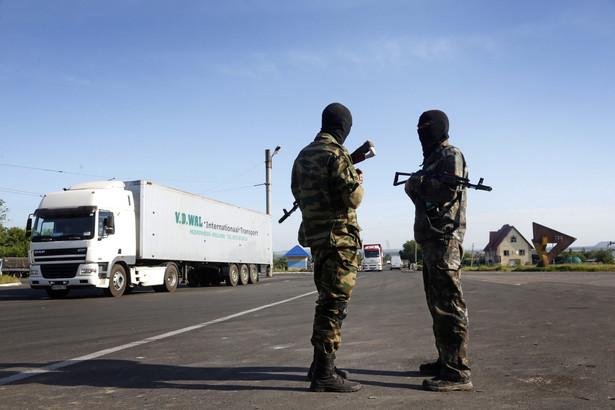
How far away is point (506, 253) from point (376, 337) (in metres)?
95.3

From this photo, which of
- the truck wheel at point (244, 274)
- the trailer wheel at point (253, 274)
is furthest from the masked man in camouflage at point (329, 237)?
the trailer wheel at point (253, 274)

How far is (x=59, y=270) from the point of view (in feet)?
51.0

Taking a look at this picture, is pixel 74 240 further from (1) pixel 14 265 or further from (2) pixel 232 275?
(1) pixel 14 265

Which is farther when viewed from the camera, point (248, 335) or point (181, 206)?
point (181, 206)

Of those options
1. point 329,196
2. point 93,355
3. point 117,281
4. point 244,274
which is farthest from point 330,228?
point 244,274

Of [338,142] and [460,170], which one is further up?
[338,142]

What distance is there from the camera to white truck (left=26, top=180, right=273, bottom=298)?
607 inches

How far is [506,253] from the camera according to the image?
9444cm

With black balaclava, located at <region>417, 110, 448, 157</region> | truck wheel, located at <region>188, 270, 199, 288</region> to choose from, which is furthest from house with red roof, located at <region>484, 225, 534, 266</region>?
black balaclava, located at <region>417, 110, 448, 157</region>

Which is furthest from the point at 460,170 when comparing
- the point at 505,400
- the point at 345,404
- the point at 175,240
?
the point at 175,240

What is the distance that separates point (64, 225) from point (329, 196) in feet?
45.2

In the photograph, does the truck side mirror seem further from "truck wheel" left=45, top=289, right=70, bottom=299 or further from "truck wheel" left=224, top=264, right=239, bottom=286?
"truck wheel" left=224, top=264, right=239, bottom=286

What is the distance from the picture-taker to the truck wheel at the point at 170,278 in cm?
1888

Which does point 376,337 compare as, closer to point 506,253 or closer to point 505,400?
point 505,400
